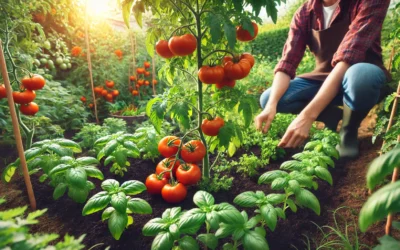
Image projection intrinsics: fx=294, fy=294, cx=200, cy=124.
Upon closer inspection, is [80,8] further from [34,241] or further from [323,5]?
[34,241]

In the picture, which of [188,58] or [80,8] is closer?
[188,58]

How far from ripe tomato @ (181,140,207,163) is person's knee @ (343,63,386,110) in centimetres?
116

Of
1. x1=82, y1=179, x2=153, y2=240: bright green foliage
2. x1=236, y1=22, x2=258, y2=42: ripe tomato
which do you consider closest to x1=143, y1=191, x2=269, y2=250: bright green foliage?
x1=82, y1=179, x2=153, y2=240: bright green foliage

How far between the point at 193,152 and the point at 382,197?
1.41m

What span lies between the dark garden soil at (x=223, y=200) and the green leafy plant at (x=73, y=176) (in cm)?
16

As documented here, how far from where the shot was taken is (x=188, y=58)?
193 cm

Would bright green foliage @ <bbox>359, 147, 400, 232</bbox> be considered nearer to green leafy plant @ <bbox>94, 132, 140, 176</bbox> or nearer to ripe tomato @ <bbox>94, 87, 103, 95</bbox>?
green leafy plant @ <bbox>94, 132, 140, 176</bbox>

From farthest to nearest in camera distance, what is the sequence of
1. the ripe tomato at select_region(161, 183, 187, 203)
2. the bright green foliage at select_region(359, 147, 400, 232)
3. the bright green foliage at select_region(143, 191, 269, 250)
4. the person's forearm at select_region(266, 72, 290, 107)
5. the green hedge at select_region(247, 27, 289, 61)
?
the green hedge at select_region(247, 27, 289, 61) → the person's forearm at select_region(266, 72, 290, 107) → the ripe tomato at select_region(161, 183, 187, 203) → the bright green foliage at select_region(143, 191, 269, 250) → the bright green foliage at select_region(359, 147, 400, 232)

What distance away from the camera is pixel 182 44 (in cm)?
159

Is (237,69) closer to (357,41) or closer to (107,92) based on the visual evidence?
(357,41)

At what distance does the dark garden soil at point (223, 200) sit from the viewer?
1587 mm

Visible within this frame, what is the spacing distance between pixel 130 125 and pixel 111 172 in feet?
4.68

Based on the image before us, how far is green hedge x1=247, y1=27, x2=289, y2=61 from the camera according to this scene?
7.66 metres

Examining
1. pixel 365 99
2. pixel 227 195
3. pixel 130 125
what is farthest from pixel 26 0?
pixel 365 99
